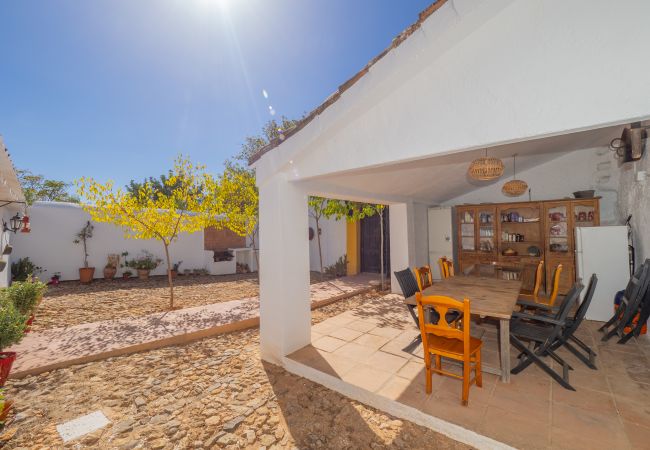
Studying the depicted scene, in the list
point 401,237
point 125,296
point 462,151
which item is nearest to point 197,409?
point 462,151

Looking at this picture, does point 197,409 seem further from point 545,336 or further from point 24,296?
point 24,296

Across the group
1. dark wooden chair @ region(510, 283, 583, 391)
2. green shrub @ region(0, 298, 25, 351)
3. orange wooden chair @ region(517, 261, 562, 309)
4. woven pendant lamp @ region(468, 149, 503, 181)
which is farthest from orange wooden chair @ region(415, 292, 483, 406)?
green shrub @ region(0, 298, 25, 351)

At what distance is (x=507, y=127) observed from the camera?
190cm

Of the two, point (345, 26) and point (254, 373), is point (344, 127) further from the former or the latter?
point (345, 26)

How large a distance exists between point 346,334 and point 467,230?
518cm

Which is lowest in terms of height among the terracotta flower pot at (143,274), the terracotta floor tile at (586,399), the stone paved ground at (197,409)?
the stone paved ground at (197,409)

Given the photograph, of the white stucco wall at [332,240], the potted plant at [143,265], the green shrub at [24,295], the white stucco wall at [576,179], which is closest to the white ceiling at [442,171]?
the white stucco wall at [576,179]

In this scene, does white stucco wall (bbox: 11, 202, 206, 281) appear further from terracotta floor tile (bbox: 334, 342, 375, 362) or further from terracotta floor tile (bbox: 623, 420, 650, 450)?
terracotta floor tile (bbox: 623, 420, 650, 450)

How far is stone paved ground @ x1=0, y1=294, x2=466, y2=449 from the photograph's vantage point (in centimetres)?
221

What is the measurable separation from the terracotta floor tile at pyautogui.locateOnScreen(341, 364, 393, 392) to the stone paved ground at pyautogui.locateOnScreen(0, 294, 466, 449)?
0.69ft

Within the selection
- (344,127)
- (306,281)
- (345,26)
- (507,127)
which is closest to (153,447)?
(306,281)

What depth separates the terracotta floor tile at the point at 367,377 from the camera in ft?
9.25

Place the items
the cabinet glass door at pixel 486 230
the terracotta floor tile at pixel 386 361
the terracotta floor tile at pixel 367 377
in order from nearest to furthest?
1. the terracotta floor tile at pixel 367 377
2. the terracotta floor tile at pixel 386 361
3. the cabinet glass door at pixel 486 230

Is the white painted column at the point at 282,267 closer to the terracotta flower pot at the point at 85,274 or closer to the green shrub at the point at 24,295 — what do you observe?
the green shrub at the point at 24,295
